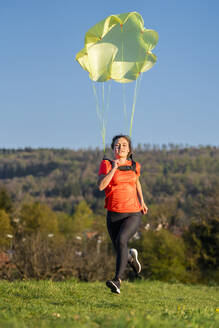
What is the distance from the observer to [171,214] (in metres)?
54.2

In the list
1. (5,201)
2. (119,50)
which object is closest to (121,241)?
(119,50)

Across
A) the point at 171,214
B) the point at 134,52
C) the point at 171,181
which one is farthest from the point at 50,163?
the point at 134,52

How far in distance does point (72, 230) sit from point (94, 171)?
85642 mm

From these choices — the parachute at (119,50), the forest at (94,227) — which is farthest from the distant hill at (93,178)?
the parachute at (119,50)

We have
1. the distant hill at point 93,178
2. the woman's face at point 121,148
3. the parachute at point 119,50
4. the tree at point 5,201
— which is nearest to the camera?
the woman's face at point 121,148

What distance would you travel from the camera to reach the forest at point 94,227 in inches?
949

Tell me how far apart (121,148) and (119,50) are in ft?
9.02

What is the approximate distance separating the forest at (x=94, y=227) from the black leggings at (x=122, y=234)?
235 cm

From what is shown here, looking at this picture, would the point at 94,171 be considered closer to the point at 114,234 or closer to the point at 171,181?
the point at 171,181

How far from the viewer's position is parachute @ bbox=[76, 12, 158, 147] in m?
8.83

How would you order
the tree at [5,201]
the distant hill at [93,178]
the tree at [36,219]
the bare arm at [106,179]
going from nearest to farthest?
the bare arm at [106,179] < the tree at [5,201] < the tree at [36,219] < the distant hill at [93,178]

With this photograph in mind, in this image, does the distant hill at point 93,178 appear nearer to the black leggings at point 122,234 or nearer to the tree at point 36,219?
the tree at point 36,219

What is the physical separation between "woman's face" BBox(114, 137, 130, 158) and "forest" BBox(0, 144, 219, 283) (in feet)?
5.74

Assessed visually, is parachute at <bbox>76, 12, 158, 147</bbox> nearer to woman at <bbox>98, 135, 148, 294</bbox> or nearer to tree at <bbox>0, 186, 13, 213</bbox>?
woman at <bbox>98, 135, 148, 294</bbox>
